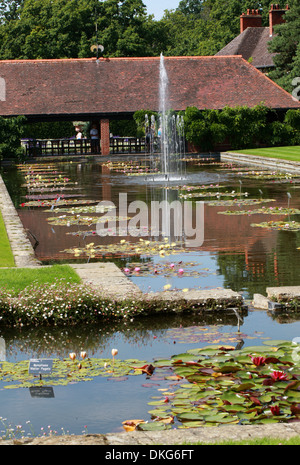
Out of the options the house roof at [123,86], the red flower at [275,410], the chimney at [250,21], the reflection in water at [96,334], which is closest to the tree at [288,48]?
the house roof at [123,86]

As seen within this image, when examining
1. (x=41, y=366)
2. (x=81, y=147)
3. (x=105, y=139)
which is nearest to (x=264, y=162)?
(x=105, y=139)

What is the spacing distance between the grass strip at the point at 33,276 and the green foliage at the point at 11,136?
31615mm

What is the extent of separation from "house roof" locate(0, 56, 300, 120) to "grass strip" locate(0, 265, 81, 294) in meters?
34.4

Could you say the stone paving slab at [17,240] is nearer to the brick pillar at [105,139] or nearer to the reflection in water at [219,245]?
the reflection in water at [219,245]

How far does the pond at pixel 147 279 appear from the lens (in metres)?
6.23

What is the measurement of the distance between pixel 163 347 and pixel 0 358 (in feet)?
5.34

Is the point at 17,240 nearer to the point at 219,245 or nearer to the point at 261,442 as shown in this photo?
the point at 219,245

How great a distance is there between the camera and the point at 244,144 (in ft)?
148

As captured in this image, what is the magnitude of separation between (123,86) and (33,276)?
38.8 meters

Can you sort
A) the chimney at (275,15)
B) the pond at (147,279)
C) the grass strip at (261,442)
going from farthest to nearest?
the chimney at (275,15)
the pond at (147,279)
the grass strip at (261,442)

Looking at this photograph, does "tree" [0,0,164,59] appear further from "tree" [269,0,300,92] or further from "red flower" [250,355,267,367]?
"red flower" [250,355,267,367]

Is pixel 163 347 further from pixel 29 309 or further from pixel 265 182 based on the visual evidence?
pixel 265 182

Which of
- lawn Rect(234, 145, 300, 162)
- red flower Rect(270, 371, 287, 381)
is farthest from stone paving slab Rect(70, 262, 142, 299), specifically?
lawn Rect(234, 145, 300, 162)
